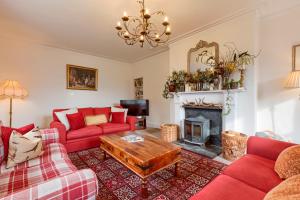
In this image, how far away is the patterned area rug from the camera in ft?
5.55

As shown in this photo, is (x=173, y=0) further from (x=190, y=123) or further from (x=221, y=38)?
(x=190, y=123)

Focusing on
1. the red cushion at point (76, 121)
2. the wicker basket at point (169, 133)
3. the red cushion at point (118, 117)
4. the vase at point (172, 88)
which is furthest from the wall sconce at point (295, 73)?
the red cushion at point (76, 121)

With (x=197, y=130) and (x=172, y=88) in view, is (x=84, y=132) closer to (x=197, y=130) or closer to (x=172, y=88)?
(x=172, y=88)

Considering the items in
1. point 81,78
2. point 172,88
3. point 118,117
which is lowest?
point 118,117

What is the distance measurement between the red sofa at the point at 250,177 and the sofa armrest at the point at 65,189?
2.38 ft

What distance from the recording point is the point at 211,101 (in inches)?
129

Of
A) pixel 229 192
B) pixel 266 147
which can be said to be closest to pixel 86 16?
pixel 229 192

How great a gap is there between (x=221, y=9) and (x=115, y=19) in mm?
2069

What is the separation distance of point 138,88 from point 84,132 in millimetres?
3282

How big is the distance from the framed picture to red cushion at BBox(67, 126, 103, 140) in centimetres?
210

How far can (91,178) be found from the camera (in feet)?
3.24

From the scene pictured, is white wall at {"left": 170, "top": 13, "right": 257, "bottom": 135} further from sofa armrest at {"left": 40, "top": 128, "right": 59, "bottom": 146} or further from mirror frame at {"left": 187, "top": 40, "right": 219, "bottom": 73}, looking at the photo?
sofa armrest at {"left": 40, "top": 128, "right": 59, "bottom": 146}

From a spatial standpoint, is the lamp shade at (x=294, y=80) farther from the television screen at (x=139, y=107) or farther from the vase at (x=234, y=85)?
the television screen at (x=139, y=107)

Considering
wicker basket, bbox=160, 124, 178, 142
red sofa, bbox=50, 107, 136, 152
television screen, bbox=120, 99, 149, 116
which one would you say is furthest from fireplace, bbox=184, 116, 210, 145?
television screen, bbox=120, 99, 149, 116
